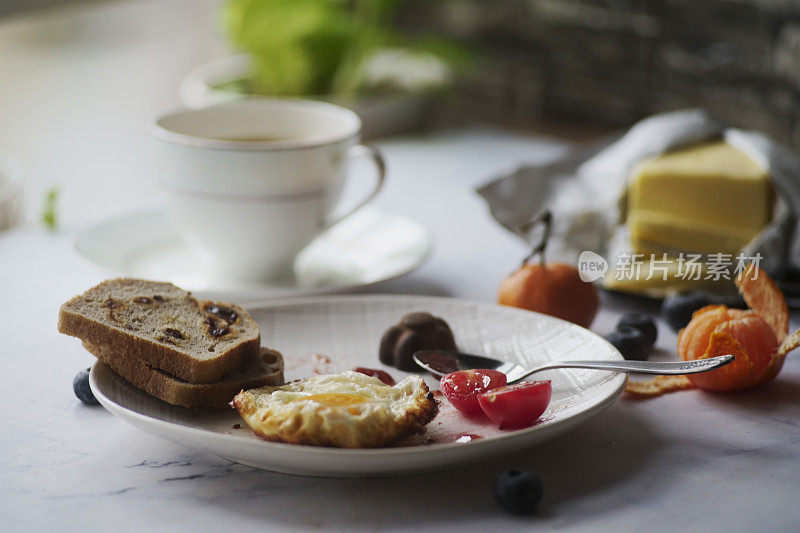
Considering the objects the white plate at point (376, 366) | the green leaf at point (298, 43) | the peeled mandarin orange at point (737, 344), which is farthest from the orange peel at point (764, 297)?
the green leaf at point (298, 43)

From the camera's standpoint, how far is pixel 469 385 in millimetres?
964

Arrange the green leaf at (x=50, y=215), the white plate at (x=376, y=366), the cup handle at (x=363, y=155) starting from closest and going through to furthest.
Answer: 1. the white plate at (x=376, y=366)
2. the cup handle at (x=363, y=155)
3. the green leaf at (x=50, y=215)

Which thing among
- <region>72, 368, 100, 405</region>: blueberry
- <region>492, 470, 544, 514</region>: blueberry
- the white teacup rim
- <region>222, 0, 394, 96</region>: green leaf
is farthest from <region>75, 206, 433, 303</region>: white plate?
<region>222, 0, 394, 96</region>: green leaf

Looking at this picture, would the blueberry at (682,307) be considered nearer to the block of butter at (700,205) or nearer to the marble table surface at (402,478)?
the marble table surface at (402,478)

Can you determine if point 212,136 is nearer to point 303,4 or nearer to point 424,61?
point 303,4

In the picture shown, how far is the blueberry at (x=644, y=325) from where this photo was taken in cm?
119

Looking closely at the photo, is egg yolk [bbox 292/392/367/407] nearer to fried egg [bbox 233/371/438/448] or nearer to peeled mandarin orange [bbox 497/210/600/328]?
fried egg [bbox 233/371/438/448]

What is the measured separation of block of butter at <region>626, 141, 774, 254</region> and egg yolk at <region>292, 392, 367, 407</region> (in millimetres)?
756

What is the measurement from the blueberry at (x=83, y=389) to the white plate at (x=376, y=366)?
0.09 metres

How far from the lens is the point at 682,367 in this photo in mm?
962

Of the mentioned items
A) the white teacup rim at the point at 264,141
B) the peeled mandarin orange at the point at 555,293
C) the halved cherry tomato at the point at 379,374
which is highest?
the white teacup rim at the point at 264,141

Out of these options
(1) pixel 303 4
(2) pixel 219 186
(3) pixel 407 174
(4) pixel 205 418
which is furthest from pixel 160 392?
(1) pixel 303 4

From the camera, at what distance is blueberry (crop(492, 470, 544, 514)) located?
0.81 meters

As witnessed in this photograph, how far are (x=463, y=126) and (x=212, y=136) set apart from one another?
1100 millimetres
